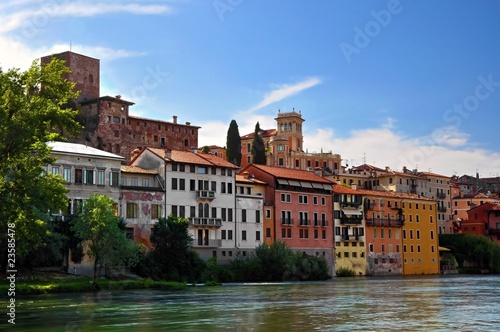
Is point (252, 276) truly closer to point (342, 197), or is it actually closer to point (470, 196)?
point (342, 197)

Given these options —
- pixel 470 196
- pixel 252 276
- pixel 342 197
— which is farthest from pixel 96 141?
pixel 470 196

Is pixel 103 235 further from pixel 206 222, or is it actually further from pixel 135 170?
pixel 206 222

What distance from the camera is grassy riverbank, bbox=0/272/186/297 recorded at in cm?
4669

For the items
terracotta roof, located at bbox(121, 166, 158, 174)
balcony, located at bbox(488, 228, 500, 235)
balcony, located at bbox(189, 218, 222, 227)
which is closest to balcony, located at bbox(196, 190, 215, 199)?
balcony, located at bbox(189, 218, 222, 227)

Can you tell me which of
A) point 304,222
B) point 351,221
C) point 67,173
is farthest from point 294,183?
point 67,173

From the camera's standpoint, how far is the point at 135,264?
58.7 m

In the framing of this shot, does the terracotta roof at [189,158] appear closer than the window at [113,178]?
No

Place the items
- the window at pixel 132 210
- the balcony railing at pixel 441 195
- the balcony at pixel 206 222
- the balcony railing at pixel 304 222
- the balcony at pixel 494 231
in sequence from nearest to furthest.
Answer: the window at pixel 132 210, the balcony at pixel 206 222, the balcony railing at pixel 304 222, the balcony at pixel 494 231, the balcony railing at pixel 441 195

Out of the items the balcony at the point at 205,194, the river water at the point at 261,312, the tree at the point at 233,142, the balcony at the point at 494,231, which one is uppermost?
the tree at the point at 233,142

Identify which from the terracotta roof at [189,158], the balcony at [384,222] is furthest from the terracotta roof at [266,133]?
the terracotta roof at [189,158]

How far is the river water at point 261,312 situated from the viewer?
27.1 meters

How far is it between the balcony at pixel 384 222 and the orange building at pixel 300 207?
7.78m

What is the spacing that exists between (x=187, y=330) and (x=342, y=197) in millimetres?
64199

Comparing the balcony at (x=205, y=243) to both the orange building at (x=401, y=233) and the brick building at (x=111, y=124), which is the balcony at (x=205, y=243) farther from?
the brick building at (x=111, y=124)
